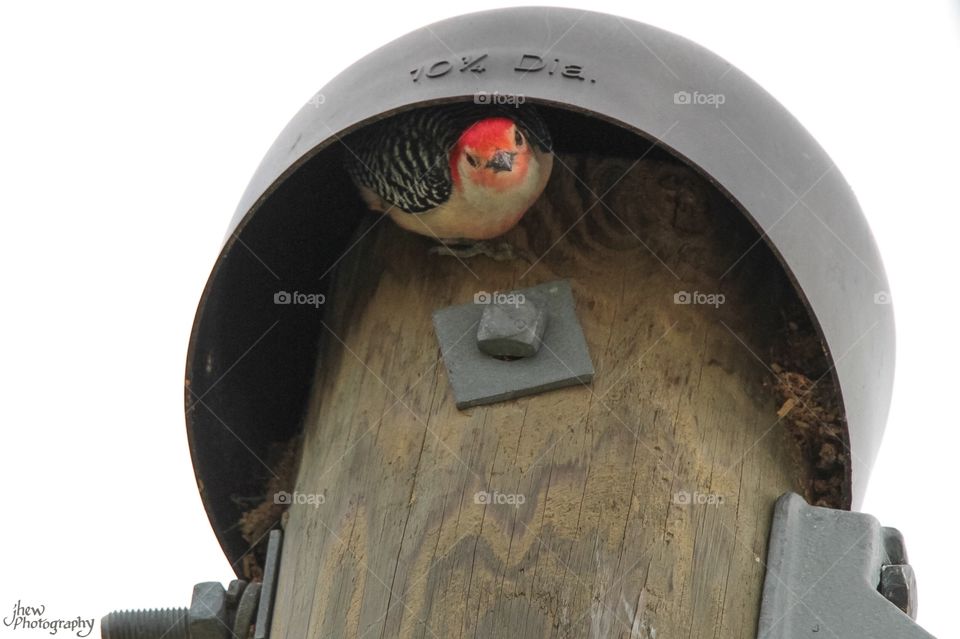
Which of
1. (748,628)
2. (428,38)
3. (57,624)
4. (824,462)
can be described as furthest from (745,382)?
(57,624)

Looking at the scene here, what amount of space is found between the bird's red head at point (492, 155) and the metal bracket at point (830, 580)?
108 centimetres

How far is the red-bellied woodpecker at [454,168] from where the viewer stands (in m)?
3.47

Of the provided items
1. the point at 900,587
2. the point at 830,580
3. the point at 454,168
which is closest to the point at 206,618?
the point at 454,168

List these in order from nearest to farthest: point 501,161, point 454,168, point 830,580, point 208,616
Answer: point 830,580, point 208,616, point 501,161, point 454,168

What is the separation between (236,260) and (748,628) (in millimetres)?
1516

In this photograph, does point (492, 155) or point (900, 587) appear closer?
point (900, 587)

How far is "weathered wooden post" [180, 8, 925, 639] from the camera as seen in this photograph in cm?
281

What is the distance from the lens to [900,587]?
2941 millimetres

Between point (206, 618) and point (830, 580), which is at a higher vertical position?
point (830, 580)

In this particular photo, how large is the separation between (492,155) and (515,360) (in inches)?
25.8

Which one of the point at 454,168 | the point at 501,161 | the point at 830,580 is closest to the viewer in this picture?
the point at 830,580

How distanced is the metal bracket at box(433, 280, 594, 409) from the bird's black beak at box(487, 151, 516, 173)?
0.37 metres

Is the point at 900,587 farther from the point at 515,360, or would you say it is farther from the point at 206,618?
the point at 206,618

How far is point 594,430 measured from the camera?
2.96 meters
